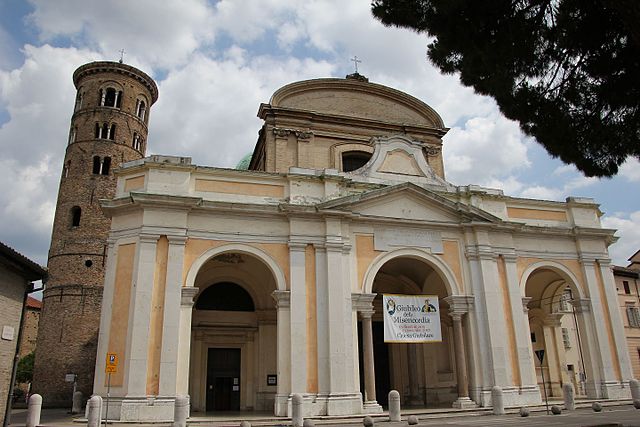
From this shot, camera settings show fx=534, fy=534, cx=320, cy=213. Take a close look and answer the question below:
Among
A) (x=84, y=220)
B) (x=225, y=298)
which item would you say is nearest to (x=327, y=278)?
(x=225, y=298)

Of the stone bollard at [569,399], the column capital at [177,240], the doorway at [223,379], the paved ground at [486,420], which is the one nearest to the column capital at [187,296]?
the column capital at [177,240]

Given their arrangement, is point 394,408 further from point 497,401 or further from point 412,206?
point 412,206

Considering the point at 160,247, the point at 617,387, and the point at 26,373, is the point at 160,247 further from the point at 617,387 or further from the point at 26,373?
the point at 26,373

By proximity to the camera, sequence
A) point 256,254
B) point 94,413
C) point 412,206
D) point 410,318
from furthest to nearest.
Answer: point 412,206, point 410,318, point 256,254, point 94,413

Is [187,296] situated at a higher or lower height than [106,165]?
lower

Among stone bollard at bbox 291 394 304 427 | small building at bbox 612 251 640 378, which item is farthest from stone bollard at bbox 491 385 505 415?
small building at bbox 612 251 640 378

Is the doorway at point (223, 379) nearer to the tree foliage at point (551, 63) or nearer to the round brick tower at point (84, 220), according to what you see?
the round brick tower at point (84, 220)

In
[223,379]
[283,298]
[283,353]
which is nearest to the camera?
[283,353]

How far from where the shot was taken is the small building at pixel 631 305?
30692 mm

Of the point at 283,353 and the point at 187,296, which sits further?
the point at 283,353

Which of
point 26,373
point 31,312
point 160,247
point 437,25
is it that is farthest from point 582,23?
point 31,312

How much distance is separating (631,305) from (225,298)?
2534 cm

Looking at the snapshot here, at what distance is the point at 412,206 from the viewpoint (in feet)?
61.4

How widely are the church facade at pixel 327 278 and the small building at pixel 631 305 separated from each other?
11.3 metres
